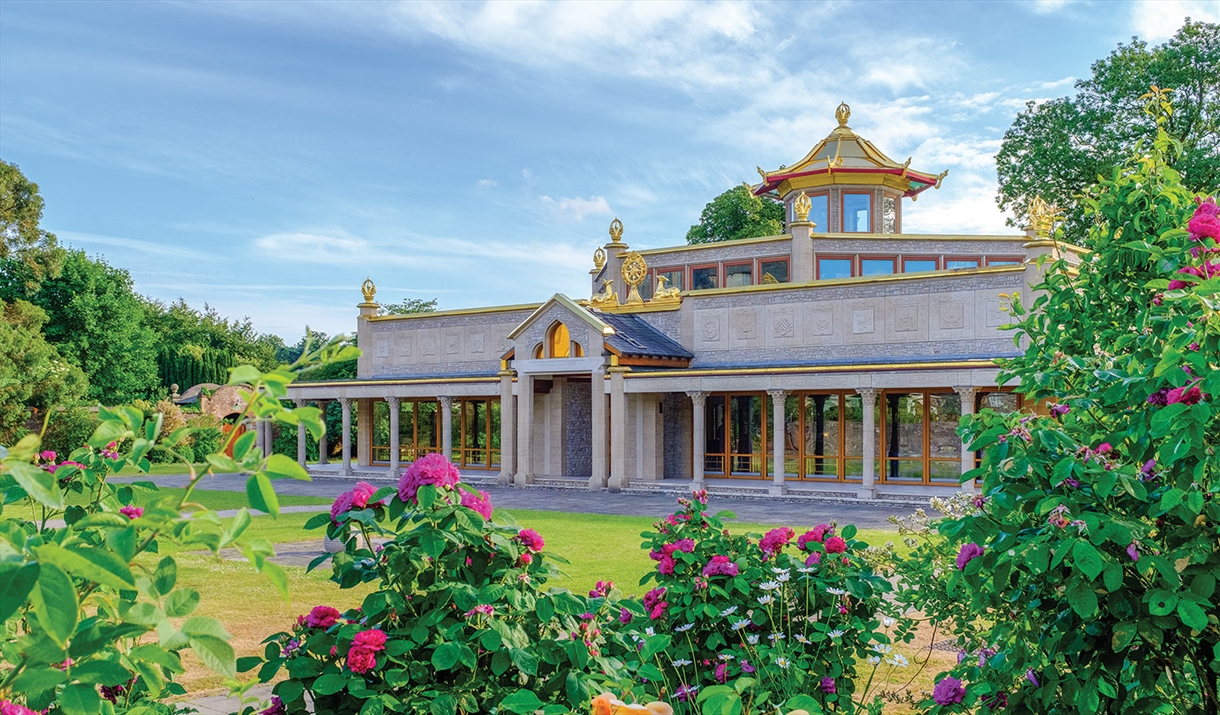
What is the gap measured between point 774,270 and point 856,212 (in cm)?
464

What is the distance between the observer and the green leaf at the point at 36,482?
61.9 inches

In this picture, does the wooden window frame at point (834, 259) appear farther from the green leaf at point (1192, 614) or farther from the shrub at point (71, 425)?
the green leaf at point (1192, 614)

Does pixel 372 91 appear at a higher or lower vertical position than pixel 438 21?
higher

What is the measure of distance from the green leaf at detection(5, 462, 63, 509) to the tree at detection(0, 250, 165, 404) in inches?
2076

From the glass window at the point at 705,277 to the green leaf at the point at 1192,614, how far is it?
31.5m

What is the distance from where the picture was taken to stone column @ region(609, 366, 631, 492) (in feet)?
89.1

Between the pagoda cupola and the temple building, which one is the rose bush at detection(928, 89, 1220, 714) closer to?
the temple building

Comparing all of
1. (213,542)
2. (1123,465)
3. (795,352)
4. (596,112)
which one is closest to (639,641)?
(1123,465)

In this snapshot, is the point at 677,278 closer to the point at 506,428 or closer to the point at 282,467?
the point at 506,428

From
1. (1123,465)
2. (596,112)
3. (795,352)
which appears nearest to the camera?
(1123,465)

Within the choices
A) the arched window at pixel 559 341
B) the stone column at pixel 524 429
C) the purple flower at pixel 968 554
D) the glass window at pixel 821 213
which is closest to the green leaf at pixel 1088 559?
the purple flower at pixel 968 554

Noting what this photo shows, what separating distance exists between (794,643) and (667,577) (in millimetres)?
789

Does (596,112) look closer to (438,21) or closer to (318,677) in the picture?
(438,21)

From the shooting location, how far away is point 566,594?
3.93 metres
